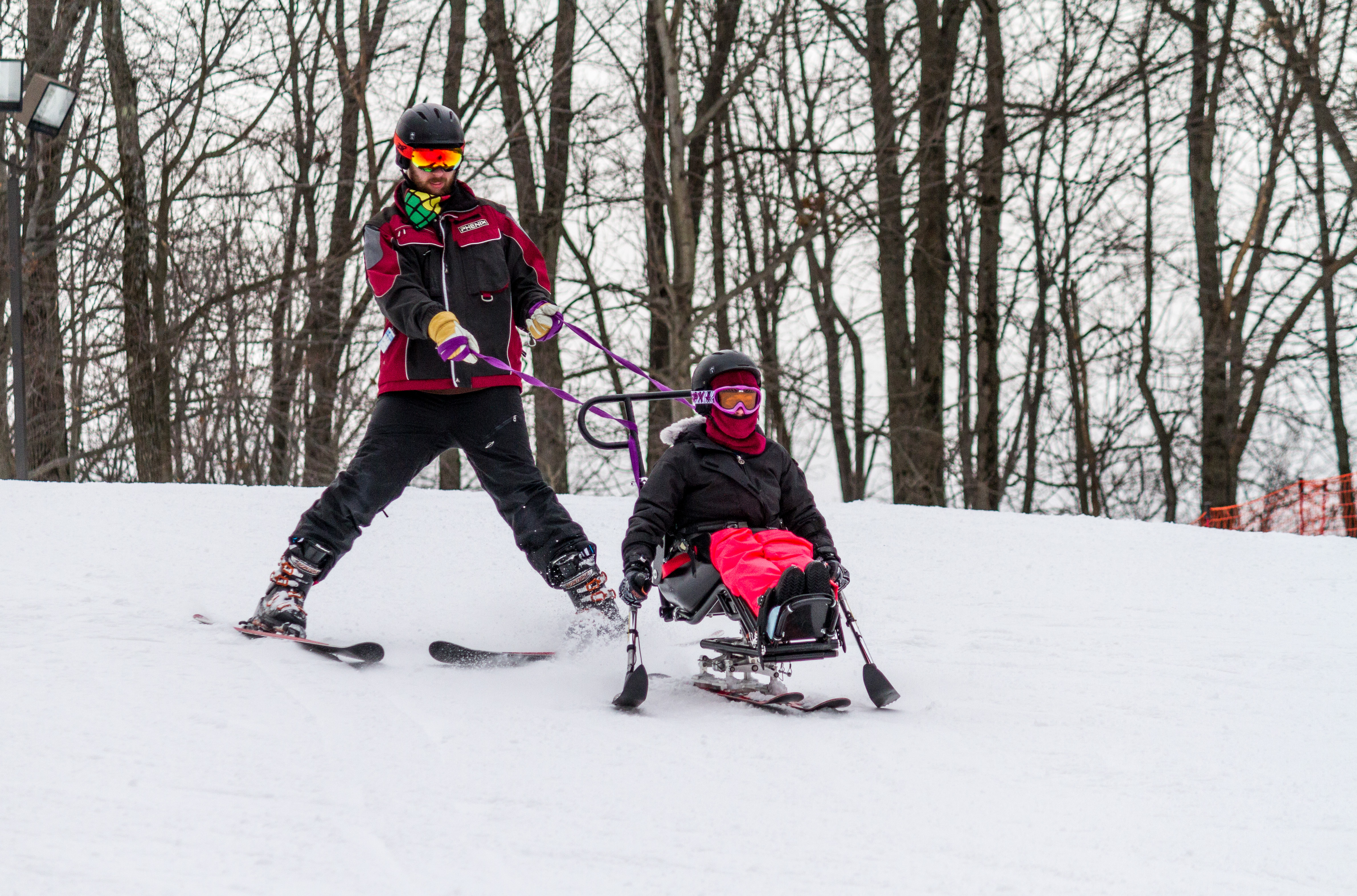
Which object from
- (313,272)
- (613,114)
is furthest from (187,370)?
(613,114)

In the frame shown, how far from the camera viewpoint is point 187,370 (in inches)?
598

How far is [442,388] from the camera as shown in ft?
14.6

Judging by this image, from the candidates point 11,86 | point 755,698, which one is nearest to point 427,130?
point 755,698

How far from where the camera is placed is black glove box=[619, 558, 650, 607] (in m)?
4.02

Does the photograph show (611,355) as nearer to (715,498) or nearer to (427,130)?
(715,498)

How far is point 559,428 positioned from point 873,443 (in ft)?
27.4

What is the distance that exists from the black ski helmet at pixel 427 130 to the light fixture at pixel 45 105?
29.8 feet

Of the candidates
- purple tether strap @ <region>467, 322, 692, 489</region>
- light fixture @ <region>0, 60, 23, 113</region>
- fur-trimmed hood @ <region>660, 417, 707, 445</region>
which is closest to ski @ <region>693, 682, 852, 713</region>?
purple tether strap @ <region>467, 322, 692, 489</region>

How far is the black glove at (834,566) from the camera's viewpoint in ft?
12.8

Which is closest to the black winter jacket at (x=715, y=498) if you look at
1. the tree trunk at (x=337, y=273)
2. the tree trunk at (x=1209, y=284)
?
the tree trunk at (x=337, y=273)

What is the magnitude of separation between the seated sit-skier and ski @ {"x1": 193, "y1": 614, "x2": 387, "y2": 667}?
0.88m

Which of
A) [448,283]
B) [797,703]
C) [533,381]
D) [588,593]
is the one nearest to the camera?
[797,703]

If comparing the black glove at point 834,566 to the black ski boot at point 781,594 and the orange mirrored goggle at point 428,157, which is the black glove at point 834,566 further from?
the orange mirrored goggle at point 428,157

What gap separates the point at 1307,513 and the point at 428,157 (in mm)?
13050
